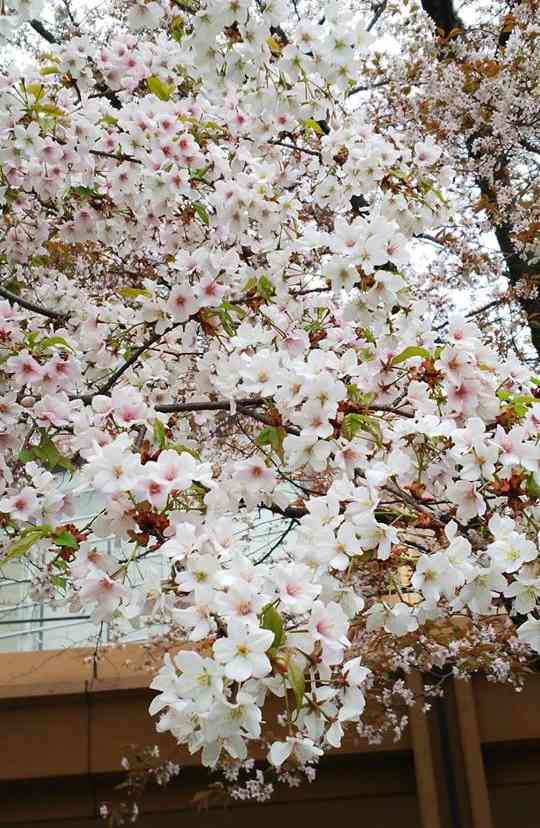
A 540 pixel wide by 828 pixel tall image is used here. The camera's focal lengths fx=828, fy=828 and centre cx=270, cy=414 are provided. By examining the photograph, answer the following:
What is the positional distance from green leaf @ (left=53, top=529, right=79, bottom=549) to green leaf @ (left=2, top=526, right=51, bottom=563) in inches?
0.9

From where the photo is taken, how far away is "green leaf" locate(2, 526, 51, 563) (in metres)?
1.67

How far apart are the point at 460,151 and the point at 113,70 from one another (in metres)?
2.59

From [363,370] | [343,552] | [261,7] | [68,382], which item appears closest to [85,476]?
[343,552]

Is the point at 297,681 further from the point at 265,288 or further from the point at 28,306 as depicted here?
the point at 28,306

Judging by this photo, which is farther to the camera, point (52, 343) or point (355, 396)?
point (52, 343)

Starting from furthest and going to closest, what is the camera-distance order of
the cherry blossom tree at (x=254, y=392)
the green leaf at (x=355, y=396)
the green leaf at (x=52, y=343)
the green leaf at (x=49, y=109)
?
the green leaf at (x=49, y=109) < the green leaf at (x=52, y=343) < the green leaf at (x=355, y=396) < the cherry blossom tree at (x=254, y=392)

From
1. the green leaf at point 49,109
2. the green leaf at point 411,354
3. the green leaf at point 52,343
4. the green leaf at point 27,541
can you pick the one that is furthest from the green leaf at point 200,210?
the green leaf at point 27,541

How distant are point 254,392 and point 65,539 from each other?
1.76ft

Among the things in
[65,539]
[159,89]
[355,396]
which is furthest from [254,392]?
[159,89]

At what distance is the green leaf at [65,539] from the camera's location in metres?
1.76

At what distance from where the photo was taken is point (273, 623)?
51.0 inches

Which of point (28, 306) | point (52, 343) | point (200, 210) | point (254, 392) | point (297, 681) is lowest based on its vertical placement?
point (297, 681)

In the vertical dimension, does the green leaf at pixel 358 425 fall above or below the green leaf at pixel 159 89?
below

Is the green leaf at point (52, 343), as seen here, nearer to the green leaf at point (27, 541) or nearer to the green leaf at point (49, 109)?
the green leaf at point (27, 541)
